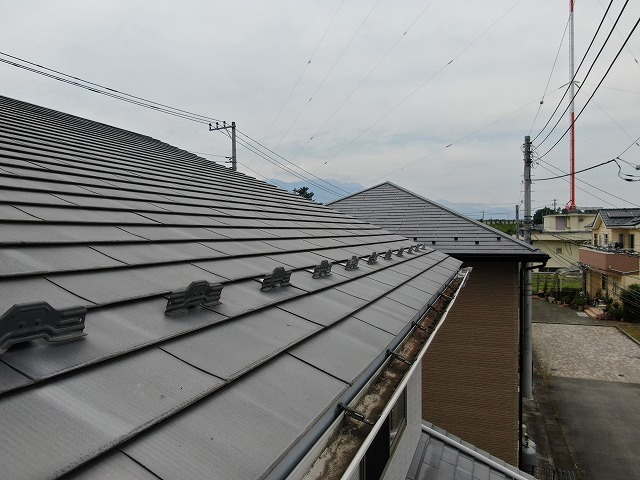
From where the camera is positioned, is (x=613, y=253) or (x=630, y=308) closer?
(x=630, y=308)

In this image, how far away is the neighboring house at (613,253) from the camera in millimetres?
28438

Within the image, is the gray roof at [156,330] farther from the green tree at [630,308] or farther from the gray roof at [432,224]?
the green tree at [630,308]

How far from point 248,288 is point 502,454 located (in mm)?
10236

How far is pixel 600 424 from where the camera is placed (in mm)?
13836

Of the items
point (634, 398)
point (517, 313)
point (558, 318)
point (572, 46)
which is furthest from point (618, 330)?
point (517, 313)

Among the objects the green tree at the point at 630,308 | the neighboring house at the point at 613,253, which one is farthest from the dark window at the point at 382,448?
the green tree at the point at 630,308

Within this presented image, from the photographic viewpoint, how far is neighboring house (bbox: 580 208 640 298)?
28438mm

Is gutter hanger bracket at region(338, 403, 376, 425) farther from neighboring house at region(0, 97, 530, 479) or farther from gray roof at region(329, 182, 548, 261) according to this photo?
gray roof at region(329, 182, 548, 261)

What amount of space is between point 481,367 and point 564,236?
1572 inches

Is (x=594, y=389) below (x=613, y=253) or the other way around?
below

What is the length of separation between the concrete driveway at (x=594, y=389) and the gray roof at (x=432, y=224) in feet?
22.3

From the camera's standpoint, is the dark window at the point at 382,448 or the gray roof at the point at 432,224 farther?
the gray roof at the point at 432,224

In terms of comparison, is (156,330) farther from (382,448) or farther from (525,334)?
(525,334)

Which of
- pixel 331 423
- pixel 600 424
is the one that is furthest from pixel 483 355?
pixel 331 423
